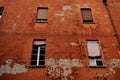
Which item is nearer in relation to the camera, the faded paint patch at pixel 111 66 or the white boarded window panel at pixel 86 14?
the faded paint patch at pixel 111 66

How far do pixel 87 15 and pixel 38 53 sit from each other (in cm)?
517

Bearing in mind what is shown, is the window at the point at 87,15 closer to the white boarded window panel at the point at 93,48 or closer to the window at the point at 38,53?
the white boarded window panel at the point at 93,48

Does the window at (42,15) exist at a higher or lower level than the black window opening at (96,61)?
higher

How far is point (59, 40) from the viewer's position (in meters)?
13.9

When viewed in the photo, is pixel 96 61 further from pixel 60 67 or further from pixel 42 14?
pixel 42 14

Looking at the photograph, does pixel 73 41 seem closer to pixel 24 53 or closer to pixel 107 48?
pixel 107 48

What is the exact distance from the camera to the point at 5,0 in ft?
55.0

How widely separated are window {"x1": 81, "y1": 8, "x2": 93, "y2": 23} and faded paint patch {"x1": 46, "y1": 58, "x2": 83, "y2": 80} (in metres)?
3.96

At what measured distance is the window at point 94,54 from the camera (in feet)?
42.6

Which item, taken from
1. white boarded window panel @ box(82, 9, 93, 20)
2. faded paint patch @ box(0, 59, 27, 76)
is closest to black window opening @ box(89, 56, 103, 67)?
white boarded window panel @ box(82, 9, 93, 20)

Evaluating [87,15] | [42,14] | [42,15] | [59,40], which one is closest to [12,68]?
[59,40]

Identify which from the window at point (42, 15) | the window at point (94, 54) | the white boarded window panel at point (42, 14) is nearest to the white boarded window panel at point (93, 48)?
the window at point (94, 54)

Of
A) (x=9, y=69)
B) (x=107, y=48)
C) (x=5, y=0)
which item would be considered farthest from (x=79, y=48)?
(x=5, y=0)

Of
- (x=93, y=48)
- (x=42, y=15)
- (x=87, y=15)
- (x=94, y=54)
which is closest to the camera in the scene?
(x=94, y=54)
